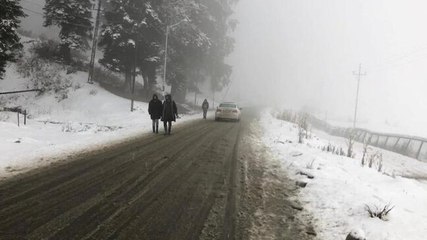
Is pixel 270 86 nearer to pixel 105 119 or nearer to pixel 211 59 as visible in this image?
pixel 211 59

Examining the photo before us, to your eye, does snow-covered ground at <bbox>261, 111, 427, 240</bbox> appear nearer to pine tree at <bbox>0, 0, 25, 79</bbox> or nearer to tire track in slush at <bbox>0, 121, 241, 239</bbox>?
tire track in slush at <bbox>0, 121, 241, 239</bbox>

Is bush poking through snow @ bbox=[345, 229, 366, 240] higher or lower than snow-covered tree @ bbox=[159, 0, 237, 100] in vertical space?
lower

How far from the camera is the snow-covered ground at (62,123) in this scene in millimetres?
10633

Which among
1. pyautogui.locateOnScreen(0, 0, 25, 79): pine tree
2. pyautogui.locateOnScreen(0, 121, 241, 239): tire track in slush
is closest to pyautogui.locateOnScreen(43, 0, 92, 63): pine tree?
pyautogui.locateOnScreen(0, 0, 25, 79): pine tree

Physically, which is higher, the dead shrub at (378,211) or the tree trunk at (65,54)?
the tree trunk at (65,54)

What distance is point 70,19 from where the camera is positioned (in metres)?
33.7

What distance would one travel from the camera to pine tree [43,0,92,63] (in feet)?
110

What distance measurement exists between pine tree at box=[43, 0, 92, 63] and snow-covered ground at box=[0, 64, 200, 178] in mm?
3244

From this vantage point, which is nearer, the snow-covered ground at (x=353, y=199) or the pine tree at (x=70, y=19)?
the snow-covered ground at (x=353, y=199)

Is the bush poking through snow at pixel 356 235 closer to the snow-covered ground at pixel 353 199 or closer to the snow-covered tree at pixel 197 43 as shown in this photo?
the snow-covered ground at pixel 353 199

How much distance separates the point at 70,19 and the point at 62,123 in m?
16.0

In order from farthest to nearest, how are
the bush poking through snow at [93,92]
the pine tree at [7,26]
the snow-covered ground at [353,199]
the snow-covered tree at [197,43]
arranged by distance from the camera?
the snow-covered tree at [197,43] < the bush poking through snow at [93,92] < the pine tree at [7,26] < the snow-covered ground at [353,199]

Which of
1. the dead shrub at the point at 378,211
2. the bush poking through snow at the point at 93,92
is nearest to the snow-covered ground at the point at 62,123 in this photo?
the bush poking through snow at the point at 93,92

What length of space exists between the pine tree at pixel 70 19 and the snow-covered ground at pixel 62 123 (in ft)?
10.6
